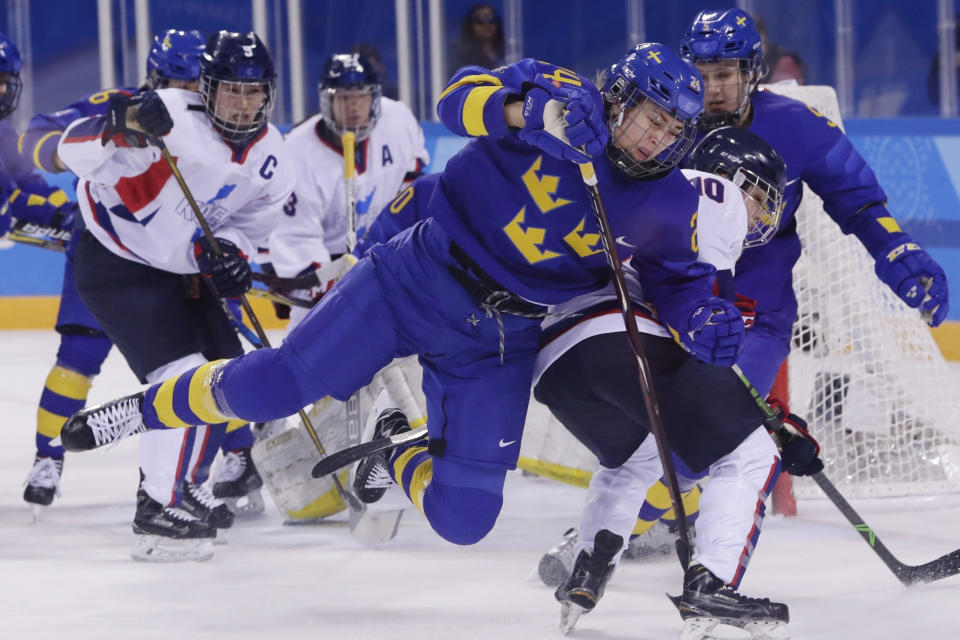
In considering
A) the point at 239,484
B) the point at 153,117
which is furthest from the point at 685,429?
the point at 239,484

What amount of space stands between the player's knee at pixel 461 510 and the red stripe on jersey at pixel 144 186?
102 cm

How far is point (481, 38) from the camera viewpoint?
7402mm

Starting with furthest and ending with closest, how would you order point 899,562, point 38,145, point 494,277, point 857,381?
point 38,145 → point 857,381 → point 899,562 → point 494,277

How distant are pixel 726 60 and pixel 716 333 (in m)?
0.90

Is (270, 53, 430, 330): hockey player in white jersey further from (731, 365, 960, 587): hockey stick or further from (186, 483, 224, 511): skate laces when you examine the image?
(731, 365, 960, 587): hockey stick

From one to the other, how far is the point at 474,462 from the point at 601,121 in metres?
0.71

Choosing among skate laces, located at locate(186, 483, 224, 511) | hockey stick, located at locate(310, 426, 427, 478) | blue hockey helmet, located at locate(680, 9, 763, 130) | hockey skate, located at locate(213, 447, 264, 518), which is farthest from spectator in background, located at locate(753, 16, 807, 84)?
hockey stick, located at locate(310, 426, 427, 478)

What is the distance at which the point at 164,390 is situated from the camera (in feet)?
9.20

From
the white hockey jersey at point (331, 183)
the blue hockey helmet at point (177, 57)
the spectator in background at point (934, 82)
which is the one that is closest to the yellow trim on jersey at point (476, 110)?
the blue hockey helmet at point (177, 57)

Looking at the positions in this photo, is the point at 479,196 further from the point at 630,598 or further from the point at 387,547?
the point at 387,547

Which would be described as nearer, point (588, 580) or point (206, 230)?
point (588, 580)

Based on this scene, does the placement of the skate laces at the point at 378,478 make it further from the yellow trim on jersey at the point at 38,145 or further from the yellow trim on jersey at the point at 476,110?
the yellow trim on jersey at the point at 38,145

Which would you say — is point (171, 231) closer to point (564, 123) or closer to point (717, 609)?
point (564, 123)

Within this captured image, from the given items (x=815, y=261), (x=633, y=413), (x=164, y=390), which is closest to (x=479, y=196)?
(x=633, y=413)
